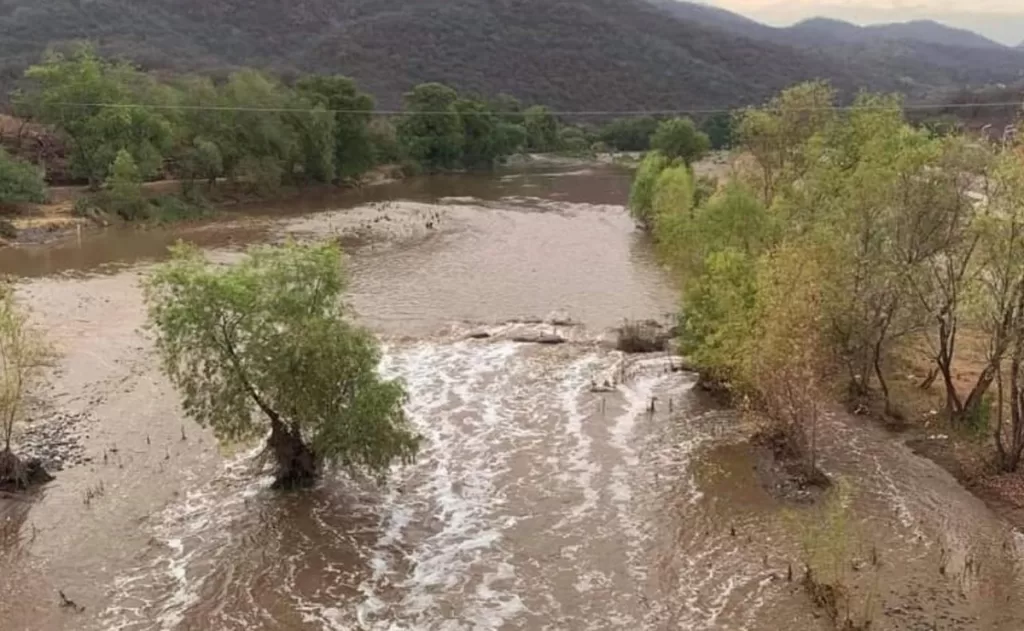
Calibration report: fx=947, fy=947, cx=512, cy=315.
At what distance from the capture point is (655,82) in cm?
19675

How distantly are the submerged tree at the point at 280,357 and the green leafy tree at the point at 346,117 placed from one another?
72756 mm

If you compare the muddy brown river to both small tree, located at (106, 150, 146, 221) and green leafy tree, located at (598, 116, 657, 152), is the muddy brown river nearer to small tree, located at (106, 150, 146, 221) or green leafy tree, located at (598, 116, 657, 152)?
small tree, located at (106, 150, 146, 221)

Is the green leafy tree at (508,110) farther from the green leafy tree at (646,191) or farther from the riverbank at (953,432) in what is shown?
the riverbank at (953,432)

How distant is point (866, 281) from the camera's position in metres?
30.3

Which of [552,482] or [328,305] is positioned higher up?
[328,305]

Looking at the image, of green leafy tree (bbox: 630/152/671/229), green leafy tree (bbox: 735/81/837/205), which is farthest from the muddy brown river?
green leafy tree (bbox: 630/152/671/229)

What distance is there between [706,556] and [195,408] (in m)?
13.0

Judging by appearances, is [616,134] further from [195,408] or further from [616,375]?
[195,408]

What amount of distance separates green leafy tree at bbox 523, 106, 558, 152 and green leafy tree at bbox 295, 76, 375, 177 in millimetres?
42833

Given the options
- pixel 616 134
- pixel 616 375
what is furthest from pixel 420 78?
pixel 616 375

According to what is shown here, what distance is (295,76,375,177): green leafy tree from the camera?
95062 millimetres

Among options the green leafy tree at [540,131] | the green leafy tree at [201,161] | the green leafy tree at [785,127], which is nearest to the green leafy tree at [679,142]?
the green leafy tree at [201,161]

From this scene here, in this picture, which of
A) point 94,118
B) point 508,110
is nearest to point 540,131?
point 508,110

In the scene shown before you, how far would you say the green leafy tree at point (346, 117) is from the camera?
95.1 m
